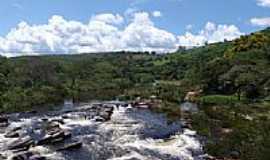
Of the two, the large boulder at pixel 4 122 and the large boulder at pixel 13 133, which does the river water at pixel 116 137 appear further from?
the large boulder at pixel 4 122

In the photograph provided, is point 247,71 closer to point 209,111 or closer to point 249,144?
point 209,111

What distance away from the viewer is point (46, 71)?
156m

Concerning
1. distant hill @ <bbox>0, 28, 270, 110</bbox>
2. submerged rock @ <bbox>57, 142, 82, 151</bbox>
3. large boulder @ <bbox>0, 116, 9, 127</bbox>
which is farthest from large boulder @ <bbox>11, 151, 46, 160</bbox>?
distant hill @ <bbox>0, 28, 270, 110</bbox>

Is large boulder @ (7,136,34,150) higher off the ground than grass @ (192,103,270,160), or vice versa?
large boulder @ (7,136,34,150)

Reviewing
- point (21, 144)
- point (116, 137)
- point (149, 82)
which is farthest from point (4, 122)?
point (149, 82)

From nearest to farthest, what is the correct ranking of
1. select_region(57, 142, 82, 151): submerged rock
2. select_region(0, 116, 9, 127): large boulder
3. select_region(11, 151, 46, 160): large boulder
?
select_region(11, 151, 46, 160): large boulder
select_region(57, 142, 82, 151): submerged rock
select_region(0, 116, 9, 127): large boulder

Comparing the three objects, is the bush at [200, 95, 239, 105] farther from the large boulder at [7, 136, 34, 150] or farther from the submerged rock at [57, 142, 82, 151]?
the large boulder at [7, 136, 34, 150]

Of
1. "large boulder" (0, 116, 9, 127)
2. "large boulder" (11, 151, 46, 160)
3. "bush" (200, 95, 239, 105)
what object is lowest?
"bush" (200, 95, 239, 105)

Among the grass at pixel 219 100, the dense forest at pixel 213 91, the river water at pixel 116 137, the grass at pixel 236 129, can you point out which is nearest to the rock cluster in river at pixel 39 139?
the river water at pixel 116 137

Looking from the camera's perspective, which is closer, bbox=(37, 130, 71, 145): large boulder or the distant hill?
bbox=(37, 130, 71, 145): large boulder

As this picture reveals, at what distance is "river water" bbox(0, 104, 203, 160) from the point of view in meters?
51.0

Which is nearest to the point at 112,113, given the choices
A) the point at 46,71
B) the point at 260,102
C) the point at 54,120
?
the point at 54,120

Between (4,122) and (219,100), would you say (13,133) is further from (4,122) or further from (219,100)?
(219,100)

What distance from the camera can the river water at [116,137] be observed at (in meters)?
51.0
